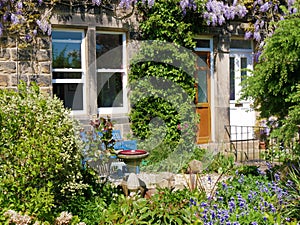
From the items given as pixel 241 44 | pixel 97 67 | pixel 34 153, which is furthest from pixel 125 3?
pixel 34 153

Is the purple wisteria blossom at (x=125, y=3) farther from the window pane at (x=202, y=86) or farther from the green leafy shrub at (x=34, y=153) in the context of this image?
the green leafy shrub at (x=34, y=153)

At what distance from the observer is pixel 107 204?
521cm

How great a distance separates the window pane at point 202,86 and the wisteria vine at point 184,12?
3.67 ft

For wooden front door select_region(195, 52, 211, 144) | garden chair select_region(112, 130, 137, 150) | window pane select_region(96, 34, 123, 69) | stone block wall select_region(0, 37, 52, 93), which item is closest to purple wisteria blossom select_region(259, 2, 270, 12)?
wooden front door select_region(195, 52, 211, 144)

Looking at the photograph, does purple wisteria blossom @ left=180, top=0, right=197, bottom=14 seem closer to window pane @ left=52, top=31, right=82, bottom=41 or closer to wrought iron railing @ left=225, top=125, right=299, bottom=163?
window pane @ left=52, top=31, right=82, bottom=41

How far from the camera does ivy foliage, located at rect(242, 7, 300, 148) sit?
5.93m

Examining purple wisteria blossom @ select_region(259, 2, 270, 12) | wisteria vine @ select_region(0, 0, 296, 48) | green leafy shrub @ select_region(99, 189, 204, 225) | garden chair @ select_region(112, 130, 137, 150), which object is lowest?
green leafy shrub @ select_region(99, 189, 204, 225)

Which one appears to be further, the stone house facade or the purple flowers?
the purple flowers

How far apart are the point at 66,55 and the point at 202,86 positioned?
3.22 meters

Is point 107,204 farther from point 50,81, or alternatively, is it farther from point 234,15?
point 234,15

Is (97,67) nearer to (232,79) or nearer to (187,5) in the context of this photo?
(187,5)

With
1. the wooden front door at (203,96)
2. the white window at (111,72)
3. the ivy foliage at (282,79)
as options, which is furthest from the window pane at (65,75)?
the ivy foliage at (282,79)

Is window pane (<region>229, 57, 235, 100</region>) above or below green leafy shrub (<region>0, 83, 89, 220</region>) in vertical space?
above

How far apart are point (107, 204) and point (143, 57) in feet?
13.8
